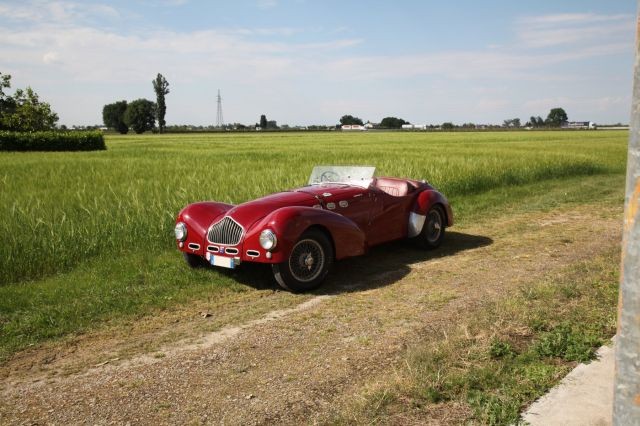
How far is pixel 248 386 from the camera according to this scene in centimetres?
332

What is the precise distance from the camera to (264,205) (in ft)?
18.8

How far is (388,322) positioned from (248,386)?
4.90 feet

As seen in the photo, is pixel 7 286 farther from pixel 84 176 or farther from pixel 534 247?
pixel 84 176

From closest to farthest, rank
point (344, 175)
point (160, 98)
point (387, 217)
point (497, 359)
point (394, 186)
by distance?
point (497, 359) → point (387, 217) → point (344, 175) → point (394, 186) → point (160, 98)

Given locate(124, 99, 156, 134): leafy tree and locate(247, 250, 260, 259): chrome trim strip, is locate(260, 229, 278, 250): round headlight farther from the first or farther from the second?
locate(124, 99, 156, 134): leafy tree

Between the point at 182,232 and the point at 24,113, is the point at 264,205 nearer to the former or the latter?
the point at 182,232

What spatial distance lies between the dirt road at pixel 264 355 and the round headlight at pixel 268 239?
55 centimetres

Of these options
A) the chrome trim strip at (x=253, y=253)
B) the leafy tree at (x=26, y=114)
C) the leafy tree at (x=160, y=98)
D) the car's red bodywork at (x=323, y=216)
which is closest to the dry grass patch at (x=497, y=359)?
the car's red bodywork at (x=323, y=216)

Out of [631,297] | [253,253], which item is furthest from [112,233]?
[631,297]

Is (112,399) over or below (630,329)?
below

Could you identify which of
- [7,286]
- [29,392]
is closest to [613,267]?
[29,392]

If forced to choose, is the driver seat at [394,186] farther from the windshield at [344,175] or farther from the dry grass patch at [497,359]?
the dry grass patch at [497,359]

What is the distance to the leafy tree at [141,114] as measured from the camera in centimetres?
11594

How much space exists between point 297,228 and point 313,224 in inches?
8.9
